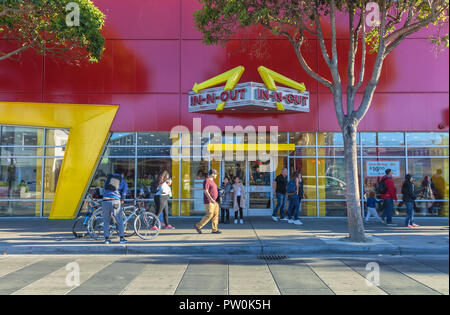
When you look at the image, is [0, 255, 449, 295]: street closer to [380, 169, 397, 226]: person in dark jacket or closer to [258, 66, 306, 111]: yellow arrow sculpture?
[380, 169, 397, 226]: person in dark jacket

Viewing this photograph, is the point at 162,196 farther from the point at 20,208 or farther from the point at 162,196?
the point at 20,208

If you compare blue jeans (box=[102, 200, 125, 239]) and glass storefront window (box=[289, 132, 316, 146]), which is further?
glass storefront window (box=[289, 132, 316, 146])

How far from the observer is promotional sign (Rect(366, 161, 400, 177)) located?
15172 millimetres

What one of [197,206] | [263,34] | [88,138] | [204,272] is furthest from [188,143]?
[204,272]

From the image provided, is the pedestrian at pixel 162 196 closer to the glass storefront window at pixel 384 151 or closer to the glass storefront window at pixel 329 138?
the glass storefront window at pixel 329 138

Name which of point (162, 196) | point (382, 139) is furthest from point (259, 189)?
point (382, 139)

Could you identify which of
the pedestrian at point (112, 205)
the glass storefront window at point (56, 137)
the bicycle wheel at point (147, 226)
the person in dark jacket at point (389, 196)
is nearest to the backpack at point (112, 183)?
the pedestrian at point (112, 205)

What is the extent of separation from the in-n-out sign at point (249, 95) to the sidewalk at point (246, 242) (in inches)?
171

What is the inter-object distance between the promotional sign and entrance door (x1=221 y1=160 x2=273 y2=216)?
399 centimetres

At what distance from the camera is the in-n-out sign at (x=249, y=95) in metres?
13.1

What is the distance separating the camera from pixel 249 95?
12961 millimetres

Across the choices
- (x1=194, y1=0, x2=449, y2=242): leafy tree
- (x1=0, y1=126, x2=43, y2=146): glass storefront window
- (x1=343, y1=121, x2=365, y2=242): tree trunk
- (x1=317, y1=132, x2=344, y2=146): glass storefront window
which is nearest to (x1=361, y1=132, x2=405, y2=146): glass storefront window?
(x1=317, y1=132, x2=344, y2=146): glass storefront window

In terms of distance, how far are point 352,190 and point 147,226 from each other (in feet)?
18.3

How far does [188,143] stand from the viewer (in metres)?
15.4
